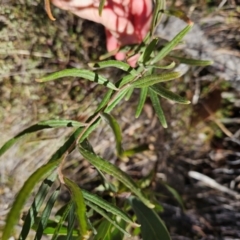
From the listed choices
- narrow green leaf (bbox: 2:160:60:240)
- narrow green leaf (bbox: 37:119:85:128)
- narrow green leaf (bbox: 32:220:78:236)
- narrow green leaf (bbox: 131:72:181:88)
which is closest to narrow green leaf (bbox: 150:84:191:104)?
narrow green leaf (bbox: 131:72:181:88)

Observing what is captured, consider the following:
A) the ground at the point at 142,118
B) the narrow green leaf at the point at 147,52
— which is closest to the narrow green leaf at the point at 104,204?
the narrow green leaf at the point at 147,52

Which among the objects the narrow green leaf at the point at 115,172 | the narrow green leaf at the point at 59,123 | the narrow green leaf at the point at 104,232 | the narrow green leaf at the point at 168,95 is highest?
the narrow green leaf at the point at 168,95

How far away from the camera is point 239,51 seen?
1348 mm

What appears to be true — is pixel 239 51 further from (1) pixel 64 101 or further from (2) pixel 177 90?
(1) pixel 64 101

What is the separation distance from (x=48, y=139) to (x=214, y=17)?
2.06ft

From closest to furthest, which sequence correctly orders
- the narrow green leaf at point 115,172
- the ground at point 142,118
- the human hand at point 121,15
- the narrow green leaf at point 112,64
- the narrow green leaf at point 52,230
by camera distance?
1. the narrow green leaf at point 115,172
2. the narrow green leaf at point 112,64
3. the narrow green leaf at point 52,230
4. the human hand at point 121,15
5. the ground at point 142,118

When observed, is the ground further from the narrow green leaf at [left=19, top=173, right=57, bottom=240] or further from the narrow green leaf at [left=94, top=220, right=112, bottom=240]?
the narrow green leaf at [left=19, top=173, right=57, bottom=240]

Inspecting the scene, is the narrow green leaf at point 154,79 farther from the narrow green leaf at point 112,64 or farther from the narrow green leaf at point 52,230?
the narrow green leaf at point 52,230

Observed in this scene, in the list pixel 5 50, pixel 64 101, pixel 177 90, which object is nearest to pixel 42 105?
pixel 64 101

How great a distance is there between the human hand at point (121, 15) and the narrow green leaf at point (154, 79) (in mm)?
248

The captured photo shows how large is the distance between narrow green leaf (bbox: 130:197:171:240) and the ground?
9.6 inches

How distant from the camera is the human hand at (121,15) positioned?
1139 mm

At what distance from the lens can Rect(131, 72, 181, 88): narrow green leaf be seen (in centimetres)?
84

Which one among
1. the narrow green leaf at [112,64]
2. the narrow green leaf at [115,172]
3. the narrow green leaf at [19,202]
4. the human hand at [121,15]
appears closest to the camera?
the narrow green leaf at [19,202]
